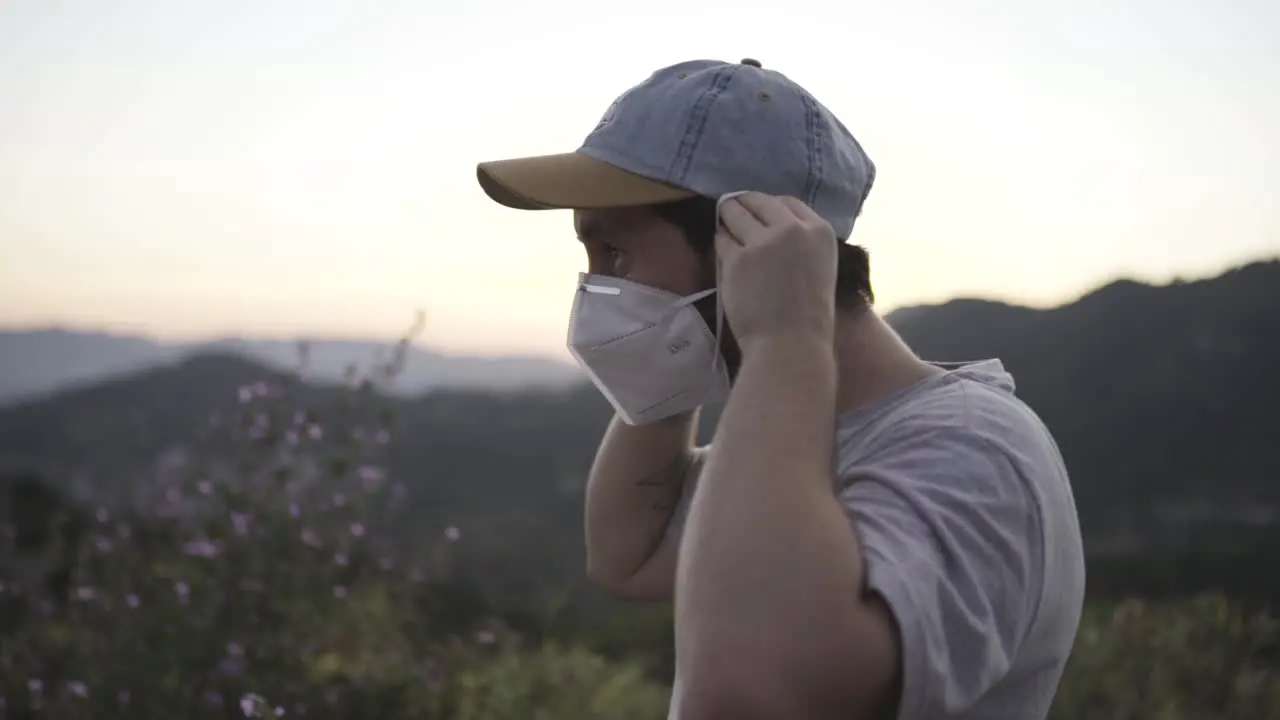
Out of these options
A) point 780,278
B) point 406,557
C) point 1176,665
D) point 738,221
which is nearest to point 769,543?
point 780,278

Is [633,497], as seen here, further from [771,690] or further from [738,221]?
[771,690]

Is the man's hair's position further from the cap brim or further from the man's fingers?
the man's fingers

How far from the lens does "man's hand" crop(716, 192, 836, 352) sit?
54.9 inches

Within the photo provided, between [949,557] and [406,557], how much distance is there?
3324 mm

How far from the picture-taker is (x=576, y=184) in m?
1.75

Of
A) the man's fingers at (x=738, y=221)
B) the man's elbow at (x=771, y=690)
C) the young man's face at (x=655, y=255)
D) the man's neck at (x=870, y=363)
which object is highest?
the man's fingers at (x=738, y=221)

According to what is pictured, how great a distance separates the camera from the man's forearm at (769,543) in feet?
3.99

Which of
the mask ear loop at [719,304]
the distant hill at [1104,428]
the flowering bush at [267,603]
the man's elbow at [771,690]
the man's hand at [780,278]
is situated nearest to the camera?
the man's elbow at [771,690]

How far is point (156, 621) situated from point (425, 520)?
1.08m

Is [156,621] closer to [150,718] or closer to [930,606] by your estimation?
[150,718]

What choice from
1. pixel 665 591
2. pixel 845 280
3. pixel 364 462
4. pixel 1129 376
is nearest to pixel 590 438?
pixel 364 462

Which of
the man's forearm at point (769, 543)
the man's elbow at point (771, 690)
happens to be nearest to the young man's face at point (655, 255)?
the man's forearm at point (769, 543)

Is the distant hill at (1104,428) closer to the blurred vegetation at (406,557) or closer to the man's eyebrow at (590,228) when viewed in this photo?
the blurred vegetation at (406,557)

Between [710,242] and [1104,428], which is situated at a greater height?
[710,242]
